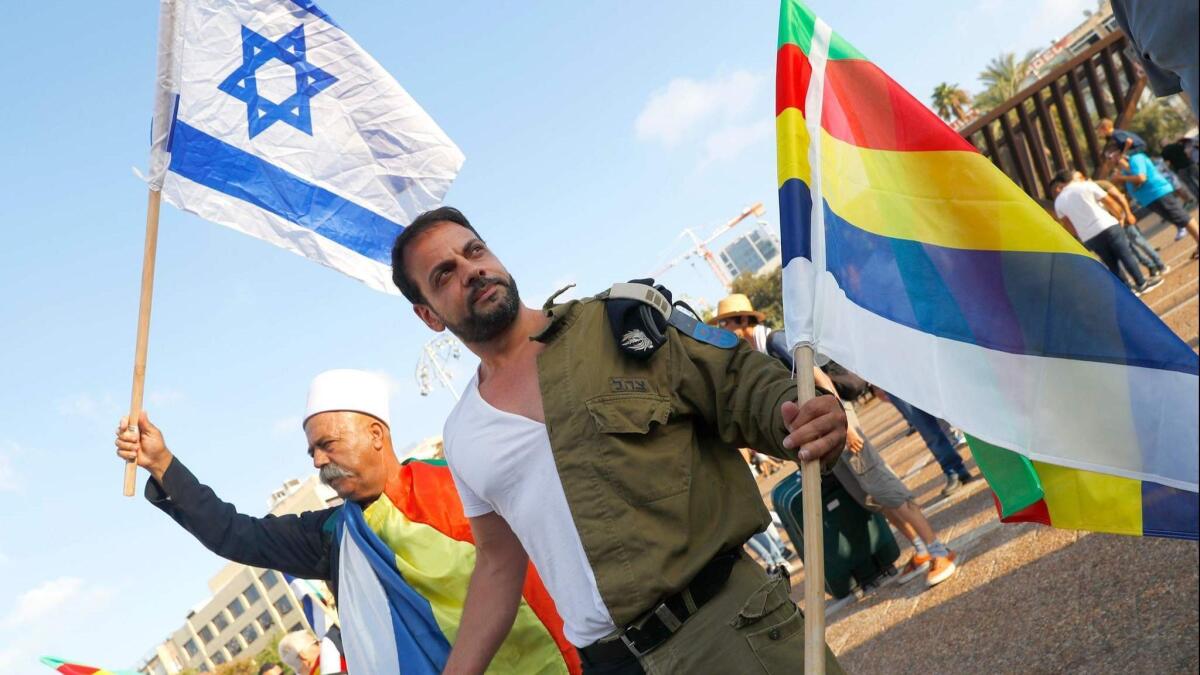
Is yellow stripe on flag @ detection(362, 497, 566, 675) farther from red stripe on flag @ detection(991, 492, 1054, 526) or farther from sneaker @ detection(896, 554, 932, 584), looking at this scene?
sneaker @ detection(896, 554, 932, 584)

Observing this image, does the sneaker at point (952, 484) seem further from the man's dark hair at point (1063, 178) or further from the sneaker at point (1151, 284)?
the man's dark hair at point (1063, 178)

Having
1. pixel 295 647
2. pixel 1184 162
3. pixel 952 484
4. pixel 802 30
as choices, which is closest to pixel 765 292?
pixel 1184 162

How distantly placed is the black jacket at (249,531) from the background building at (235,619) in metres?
96.2

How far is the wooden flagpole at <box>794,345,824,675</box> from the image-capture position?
7.07 ft

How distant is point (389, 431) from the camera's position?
4.84m

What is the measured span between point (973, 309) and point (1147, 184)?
12.2 meters

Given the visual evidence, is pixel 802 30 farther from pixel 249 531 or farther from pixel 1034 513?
pixel 249 531

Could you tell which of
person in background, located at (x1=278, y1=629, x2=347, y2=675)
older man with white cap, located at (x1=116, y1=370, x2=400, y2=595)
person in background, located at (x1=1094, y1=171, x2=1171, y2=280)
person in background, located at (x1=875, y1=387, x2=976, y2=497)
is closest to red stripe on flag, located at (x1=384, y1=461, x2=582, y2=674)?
older man with white cap, located at (x1=116, y1=370, x2=400, y2=595)

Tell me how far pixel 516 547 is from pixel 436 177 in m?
2.80

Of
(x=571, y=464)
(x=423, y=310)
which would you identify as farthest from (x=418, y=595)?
(x=571, y=464)

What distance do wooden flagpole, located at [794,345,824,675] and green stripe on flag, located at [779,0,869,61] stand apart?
115cm

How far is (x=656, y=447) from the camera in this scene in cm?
256

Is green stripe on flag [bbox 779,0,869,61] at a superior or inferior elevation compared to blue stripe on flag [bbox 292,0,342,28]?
inferior

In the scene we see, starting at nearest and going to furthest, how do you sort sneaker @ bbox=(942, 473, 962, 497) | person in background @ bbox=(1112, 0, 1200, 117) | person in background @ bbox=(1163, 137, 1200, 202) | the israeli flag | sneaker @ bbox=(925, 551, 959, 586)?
1. person in background @ bbox=(1112, 0, 1200, 117)
2. the israeli flag
3. sneaker @ bbox=(925, 551, 959, 586)
4. sneaker @ bbox=(942, 473, 962, 497)
5. person in background @ bbox=(1163, 137, 1200, 202)
